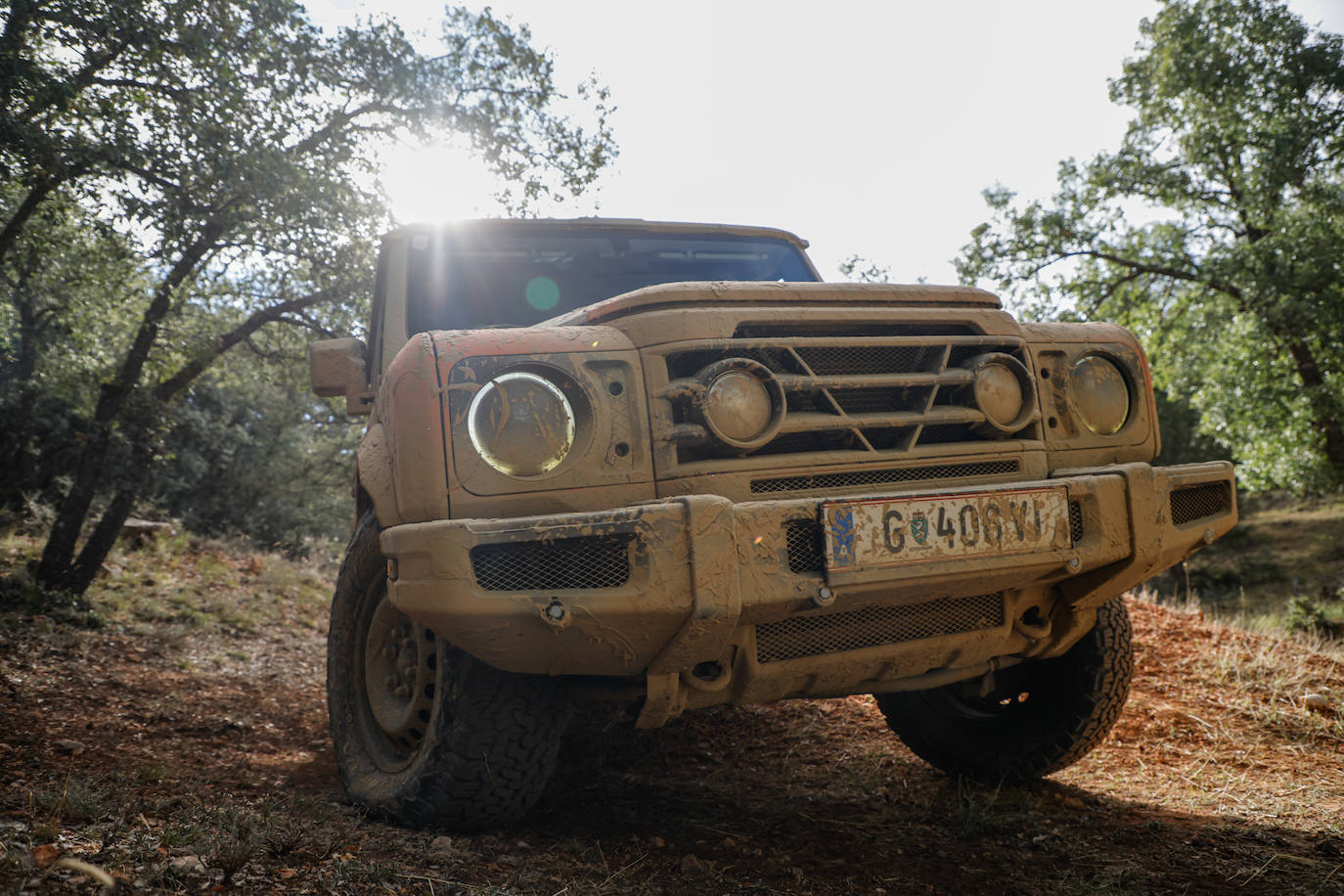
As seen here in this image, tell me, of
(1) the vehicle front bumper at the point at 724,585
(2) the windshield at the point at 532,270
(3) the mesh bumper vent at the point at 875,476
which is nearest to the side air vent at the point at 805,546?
(1) the vehicle front bumper at the point at 724,585

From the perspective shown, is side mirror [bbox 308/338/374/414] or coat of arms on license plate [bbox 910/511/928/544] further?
side mirror [bbox 308/338/374/414]

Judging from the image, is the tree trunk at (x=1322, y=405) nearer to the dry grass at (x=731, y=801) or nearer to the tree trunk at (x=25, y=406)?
the dry grass at (x=731, y=801)

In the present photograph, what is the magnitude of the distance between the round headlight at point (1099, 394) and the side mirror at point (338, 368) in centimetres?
268

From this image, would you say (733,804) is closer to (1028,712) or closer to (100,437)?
(1028,712)

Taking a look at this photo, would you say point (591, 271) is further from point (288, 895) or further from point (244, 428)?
point (244, 428)

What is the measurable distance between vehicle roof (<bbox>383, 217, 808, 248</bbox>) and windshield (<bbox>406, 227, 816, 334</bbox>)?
23mm

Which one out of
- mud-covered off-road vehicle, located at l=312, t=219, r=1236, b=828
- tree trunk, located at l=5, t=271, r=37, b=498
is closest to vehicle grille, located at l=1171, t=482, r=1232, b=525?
mud-covered off-road vehicle, located at l=312, t=219, r=1236, b=828

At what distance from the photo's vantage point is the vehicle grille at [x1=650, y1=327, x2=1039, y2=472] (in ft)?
8.07

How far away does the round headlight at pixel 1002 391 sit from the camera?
2764mm

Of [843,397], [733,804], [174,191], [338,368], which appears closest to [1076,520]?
[843,397]

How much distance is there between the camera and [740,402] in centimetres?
248

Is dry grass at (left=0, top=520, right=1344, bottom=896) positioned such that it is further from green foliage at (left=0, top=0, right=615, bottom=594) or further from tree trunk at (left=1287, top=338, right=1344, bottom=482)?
tree trunk at (left=1287, top=338, right=1344, bottom=482)

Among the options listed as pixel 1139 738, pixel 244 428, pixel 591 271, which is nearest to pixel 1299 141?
pixel 1139 738

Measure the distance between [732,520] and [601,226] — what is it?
2.23m
